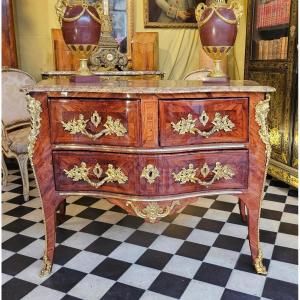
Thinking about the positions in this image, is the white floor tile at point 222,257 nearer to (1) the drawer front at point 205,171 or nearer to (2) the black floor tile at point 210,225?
(2) the black floor tile at point 210,225

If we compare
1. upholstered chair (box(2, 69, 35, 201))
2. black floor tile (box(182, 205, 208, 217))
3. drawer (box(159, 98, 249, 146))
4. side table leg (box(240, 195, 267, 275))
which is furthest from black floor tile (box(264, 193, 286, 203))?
upholstered chair (box(2, 69, 35, 201))

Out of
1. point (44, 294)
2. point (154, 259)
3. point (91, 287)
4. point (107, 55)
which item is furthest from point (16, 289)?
point (107, 55)

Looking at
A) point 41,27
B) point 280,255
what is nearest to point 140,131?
point 280,255

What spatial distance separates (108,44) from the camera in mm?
4168

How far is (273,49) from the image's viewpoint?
3451 mm

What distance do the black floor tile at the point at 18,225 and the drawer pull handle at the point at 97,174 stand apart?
3.13 ft

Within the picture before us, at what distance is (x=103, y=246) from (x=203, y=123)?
1090 mm

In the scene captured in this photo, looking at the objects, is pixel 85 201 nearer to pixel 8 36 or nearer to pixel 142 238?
pixel 142 238

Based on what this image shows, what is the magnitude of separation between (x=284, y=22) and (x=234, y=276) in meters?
2.37

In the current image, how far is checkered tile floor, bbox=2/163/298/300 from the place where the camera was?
6.18 feet

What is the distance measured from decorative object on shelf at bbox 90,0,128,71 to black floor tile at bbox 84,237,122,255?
2.28 m

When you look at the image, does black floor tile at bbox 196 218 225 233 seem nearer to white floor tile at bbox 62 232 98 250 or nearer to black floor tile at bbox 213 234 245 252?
black floor tile at bbox 213 234 245 252

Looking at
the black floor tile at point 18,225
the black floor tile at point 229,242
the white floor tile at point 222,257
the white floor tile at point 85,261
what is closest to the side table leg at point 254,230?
the white floor tile at point 222,257

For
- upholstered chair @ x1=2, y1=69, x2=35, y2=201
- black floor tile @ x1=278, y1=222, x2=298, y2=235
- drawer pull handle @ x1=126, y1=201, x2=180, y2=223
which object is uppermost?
upholstered chair @ x1=2, y1=69, x2=35, y2=201
